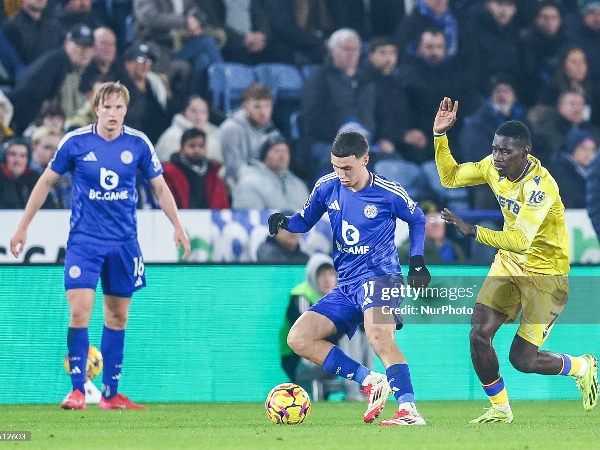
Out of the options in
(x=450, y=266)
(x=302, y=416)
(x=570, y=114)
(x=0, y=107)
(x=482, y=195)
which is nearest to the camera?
(x=302, y=416)

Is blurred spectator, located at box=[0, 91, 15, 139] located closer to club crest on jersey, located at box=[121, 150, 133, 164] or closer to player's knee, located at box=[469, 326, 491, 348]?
club crest on jersey, located at box=[121, 150, 133, 164]

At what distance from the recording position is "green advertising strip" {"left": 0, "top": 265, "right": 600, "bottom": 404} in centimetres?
945

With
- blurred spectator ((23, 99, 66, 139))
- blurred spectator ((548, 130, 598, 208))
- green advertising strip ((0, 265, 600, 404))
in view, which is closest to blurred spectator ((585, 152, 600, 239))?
green advertising strip ((0, 265, 600, 404))

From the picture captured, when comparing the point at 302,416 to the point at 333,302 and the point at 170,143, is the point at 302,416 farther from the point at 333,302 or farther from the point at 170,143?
the point at 170,143

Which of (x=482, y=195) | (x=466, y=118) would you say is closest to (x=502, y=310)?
(x=482, y=195)

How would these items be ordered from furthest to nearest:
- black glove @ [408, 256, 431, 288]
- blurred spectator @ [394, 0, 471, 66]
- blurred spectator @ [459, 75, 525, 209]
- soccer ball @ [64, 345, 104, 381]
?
blurred spectator @ [394, 0, 471, 66] → blurred spectator @ [459, 75, 525, 209] → soccer ball @ [64, 345, 104, 381] → black glove @ [408, 256, 431, 288]

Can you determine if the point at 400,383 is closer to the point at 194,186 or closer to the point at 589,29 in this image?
the point at 194,186

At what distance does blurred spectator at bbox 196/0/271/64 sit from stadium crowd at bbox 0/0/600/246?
0.05 feet

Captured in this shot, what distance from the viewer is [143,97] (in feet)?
41.4

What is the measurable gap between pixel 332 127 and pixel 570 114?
327 centimetres

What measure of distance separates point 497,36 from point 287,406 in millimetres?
8632

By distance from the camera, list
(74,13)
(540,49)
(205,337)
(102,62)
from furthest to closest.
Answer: (540,49) < (74,13) < (102,62) < (205,337)

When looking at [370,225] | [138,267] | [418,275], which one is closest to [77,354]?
[138,267]

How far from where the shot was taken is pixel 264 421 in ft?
24.9
